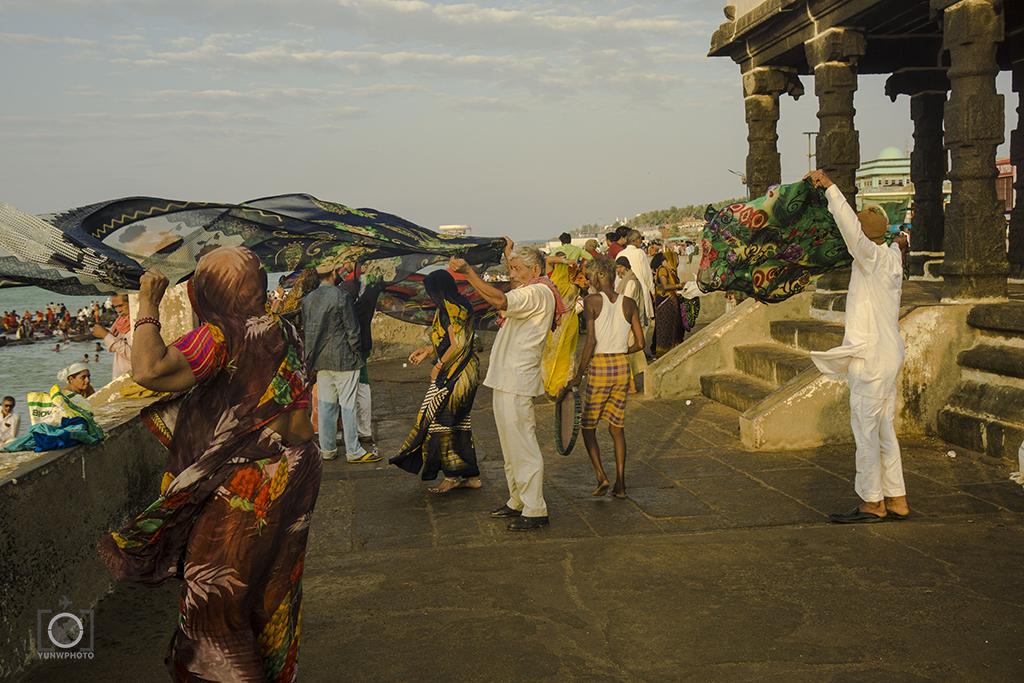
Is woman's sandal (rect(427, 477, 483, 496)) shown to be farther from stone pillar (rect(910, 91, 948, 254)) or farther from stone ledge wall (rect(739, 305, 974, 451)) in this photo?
stone pillar (rect(910, 91, 948, 254))

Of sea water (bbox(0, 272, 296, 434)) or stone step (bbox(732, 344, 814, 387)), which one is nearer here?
stone step (bbox(732, 344, 814, 387))

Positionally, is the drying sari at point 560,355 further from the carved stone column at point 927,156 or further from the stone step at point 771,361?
the carved stone column at point 927,156

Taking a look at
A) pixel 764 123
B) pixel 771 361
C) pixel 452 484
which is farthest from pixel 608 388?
pixel 764 123

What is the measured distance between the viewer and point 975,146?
8586 millimetres

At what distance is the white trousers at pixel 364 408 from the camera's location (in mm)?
9305

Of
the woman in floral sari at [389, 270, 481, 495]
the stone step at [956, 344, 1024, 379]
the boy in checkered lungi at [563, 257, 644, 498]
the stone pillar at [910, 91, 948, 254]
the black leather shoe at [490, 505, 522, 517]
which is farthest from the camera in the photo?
the stone pillar at [910, 91, 948, 254]

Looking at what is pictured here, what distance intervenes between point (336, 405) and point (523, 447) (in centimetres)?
307

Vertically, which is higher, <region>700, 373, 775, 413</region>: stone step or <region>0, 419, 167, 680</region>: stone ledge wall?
<region>0, 419, 167, 680</region>: stone ledge wall

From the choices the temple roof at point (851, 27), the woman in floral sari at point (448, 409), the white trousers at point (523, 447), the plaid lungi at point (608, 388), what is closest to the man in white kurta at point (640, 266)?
the temple roof at point (851, 27)

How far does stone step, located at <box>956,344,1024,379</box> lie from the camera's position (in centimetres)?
Answer: 777

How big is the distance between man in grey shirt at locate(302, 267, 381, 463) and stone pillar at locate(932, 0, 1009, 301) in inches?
218

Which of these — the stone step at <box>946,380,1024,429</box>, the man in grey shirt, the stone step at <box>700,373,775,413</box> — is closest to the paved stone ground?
the stone step at <box>946,380,1024,429</box>

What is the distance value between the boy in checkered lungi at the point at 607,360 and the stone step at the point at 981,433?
3048 mm

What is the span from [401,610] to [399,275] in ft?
12.2
